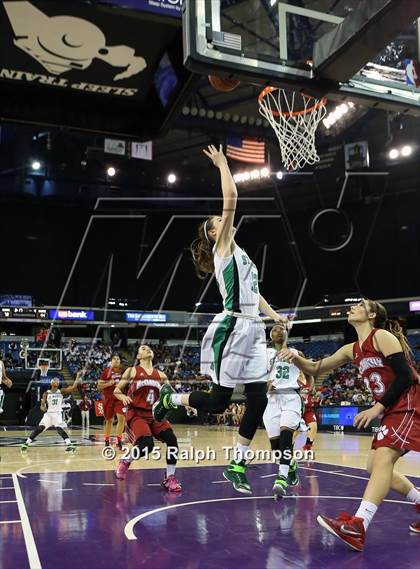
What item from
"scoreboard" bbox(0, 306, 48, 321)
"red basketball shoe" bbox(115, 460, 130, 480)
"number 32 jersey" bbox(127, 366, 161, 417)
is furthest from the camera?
"scoreboard" bbox(0, 306, 48, 321)

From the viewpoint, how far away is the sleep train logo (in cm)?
395

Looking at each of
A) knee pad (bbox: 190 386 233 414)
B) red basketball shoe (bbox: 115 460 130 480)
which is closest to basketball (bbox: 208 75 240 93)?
knee pad (bbox: 190 386 233 414)

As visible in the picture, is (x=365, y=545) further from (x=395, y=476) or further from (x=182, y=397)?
(x=182, y=397)

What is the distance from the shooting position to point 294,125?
7.58 m

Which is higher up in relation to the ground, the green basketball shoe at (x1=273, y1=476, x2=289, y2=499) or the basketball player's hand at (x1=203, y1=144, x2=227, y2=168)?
the basketball player's hand at (x1=203, y1=144, x2=227, y2=168)

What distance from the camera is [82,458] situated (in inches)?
408

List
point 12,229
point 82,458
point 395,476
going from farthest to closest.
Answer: point 12,229
point 82,458
point 395,476

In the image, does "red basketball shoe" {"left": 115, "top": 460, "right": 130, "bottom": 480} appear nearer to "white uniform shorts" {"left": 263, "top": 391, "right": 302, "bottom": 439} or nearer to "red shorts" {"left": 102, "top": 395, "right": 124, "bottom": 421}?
"white uniform shorts" {"left": 263, "top": 391, "right": 302, "bottom": 439}

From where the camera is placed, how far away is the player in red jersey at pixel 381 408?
13.1 ft

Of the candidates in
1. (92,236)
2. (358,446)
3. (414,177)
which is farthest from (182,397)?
(92,236)

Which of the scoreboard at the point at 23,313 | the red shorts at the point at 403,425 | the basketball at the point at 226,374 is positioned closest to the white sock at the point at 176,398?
the basketball at the point at 226,374

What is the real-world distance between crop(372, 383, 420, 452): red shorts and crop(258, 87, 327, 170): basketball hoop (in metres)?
3.97

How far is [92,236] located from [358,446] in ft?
63.9

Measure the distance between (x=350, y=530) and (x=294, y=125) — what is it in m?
5.36
